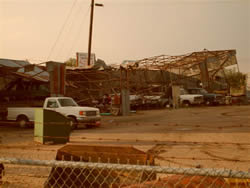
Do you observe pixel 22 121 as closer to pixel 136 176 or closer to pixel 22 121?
pixel 22 121

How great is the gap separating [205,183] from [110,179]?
90.1 inches

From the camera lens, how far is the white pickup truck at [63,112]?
621 inches

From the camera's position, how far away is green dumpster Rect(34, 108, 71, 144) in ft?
35.1

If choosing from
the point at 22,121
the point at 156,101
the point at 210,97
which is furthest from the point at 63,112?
the point at 210,97

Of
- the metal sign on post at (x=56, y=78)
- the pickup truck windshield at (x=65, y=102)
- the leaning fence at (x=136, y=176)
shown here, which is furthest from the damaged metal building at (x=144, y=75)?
the leaning fence at (x=136, y=176)

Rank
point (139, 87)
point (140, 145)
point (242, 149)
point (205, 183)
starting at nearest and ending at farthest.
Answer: point (205, 183) < point (242, 149) < point (140, 145) < point (139, 87)

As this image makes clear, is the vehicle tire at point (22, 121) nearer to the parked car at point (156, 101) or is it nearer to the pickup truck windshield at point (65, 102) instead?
the pickup truck windshield at point (65, 102)

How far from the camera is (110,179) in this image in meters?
4.93

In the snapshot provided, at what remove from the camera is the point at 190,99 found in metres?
30.5

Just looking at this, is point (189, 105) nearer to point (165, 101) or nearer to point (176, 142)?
point (165, 101)

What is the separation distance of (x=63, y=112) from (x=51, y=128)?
5.06 metres

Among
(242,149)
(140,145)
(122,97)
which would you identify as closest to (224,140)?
(242,149)

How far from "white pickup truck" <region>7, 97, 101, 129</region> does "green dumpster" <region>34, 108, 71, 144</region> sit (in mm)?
4397

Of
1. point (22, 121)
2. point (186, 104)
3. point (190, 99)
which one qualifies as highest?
point (190, 99)
